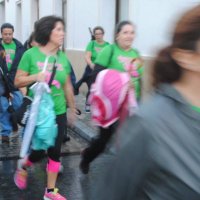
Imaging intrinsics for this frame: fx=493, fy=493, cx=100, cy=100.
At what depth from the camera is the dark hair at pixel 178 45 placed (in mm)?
1428

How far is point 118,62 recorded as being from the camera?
16.0ft

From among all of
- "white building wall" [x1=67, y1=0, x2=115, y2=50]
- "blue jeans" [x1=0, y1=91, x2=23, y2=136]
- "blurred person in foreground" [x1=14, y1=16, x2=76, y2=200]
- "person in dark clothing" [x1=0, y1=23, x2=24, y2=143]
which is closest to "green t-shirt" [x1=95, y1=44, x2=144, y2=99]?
"blurred person in foreground" [x1=14, y1=16, x2=76, y2=200]

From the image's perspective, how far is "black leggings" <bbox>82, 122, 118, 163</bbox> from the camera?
4.74 m

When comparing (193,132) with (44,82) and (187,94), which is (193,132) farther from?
(44,82)

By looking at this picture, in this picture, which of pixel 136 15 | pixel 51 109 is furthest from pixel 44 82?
pixel 136 15

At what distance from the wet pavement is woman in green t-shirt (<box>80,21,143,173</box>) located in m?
0.18

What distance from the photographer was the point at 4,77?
702cm

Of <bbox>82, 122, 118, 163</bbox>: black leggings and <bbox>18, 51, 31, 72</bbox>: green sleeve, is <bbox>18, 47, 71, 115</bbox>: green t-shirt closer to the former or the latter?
<bbox>18, 51, 31, 72</bbox>: green sleeve

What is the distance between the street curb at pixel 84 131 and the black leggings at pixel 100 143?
8.43 feet

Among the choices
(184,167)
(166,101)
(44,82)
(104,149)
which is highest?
(166,101)

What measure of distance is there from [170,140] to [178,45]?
29cm

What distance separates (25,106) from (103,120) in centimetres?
74

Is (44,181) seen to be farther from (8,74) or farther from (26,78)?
(8,74)

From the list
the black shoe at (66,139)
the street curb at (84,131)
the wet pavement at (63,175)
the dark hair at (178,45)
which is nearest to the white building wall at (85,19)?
the street curb at (84,131)
